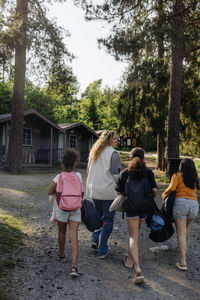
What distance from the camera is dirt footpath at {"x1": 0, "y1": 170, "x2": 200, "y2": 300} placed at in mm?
3701

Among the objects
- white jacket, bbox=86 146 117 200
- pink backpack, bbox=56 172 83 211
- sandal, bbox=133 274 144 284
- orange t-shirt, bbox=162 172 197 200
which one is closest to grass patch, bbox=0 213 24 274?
pink backpack, bbox=56 172 83 211

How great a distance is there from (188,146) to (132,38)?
10.5 meters

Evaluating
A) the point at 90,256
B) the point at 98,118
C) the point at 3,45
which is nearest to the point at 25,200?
the point at 90,256

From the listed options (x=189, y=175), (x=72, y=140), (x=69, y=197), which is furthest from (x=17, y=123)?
(x=189, y=175)

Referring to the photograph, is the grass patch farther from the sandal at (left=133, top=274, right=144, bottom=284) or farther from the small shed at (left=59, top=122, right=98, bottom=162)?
the small shed at (left=59, top=122, right=98, bottom=162)

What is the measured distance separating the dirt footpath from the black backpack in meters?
0.95

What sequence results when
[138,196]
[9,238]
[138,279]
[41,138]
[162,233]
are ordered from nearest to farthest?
[138,279] → [138,196] → [162,233] → [9,238] → [41,138]

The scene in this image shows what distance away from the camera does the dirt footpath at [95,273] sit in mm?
3701

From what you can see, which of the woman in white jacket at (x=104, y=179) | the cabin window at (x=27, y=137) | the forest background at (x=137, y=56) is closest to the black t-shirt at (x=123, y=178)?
the woman in white jacket at (x=104, y=179)

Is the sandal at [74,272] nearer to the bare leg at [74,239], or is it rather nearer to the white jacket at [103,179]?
the bare leg at [74,239]

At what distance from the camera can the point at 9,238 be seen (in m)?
5.47

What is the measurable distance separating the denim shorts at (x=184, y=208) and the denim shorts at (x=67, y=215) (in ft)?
4.95

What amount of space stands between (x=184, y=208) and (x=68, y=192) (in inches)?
70.4

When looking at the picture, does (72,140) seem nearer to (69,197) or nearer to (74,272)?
(69,197)
